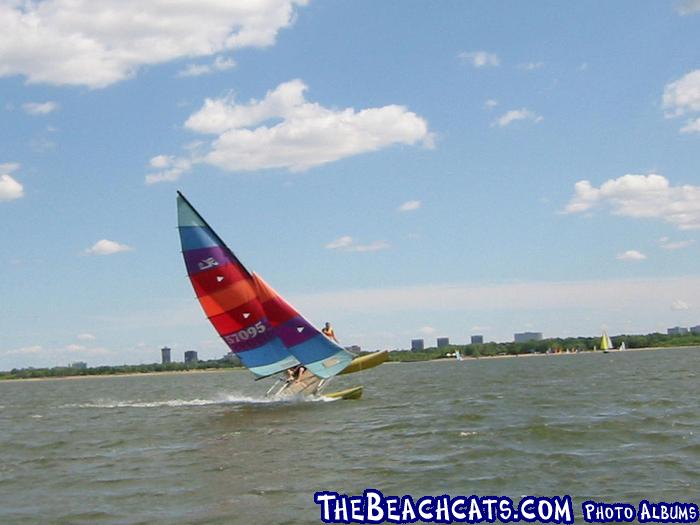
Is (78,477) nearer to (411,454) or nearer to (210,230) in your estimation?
(411,454)

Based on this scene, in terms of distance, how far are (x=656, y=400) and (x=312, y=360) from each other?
14.0 metres

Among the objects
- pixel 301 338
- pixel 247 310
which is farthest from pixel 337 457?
pixel 247 310

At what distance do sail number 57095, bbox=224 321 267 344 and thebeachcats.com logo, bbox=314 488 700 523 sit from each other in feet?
70.5

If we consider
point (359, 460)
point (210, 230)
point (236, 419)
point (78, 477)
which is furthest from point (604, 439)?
point (210, 230)

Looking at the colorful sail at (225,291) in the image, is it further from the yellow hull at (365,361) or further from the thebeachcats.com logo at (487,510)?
the thebeachcats.com logo at (487,510)

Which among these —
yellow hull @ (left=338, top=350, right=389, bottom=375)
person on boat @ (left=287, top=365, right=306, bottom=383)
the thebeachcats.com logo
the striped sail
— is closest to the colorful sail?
the striped sail

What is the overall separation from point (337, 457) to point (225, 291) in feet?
56.3

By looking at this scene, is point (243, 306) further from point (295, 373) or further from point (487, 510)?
point (487, 510)

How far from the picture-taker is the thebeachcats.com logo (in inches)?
523

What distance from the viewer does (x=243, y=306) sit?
1437 inches

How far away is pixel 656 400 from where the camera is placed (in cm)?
3138

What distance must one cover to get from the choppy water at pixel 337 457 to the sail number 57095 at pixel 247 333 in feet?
13.1

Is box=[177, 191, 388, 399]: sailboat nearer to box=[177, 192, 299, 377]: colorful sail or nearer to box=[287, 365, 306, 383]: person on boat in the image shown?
box=[177, 192, 299, 377]: colorful sail

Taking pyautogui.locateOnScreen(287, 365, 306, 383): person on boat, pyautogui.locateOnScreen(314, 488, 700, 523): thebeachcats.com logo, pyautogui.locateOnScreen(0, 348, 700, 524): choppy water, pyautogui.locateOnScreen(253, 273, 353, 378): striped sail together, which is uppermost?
pyautogui.locateOnScreen(253, 273, 353, 378): striped sail
